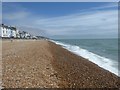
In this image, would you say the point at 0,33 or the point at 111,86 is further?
the point at 0,33

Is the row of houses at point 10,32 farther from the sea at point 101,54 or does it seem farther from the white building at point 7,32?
the sea at point 101,54

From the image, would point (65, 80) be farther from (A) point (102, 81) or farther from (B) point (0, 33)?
(B) point (0, 33)

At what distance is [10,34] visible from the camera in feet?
447

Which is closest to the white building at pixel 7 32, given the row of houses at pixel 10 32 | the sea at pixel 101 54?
the row of houses at pixel 10 32

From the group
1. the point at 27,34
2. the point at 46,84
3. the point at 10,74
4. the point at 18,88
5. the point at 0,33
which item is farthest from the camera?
the point at 27,34

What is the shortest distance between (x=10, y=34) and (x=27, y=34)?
35560 millimetres

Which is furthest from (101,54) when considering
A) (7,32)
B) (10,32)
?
(10,32)

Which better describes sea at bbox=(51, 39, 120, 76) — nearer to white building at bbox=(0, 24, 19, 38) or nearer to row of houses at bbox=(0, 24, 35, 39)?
white building at bbox=(0, 24, 19, 38)

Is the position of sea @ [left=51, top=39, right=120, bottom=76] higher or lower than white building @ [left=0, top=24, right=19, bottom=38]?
lower

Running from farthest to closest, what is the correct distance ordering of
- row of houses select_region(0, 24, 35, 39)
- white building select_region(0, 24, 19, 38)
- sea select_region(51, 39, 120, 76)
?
row of houses select_region(0, 24, 35, 39) < white building select_region(0, 24, 19, 38) < sea select_region(51, 39, 120, 76)

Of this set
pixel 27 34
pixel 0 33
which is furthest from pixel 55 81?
pixel 27 34

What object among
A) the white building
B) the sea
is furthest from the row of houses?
the sea

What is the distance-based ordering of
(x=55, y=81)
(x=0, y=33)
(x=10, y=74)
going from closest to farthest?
(x=55, y=81), (x=10, y=74), (x=0, y=33)

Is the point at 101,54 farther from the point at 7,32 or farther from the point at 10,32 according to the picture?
the point at 10,32
